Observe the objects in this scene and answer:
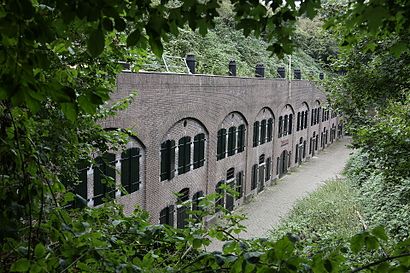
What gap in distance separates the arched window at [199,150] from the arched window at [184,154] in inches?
19.0

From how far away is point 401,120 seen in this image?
7.18 m

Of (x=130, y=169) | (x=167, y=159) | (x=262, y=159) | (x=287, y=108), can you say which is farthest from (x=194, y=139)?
(x=287, y=108)

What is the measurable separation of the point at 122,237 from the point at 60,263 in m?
1.06

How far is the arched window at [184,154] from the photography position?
1500 cm

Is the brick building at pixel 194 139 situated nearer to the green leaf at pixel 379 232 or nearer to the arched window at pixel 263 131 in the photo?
the arched window at pixel 263 131

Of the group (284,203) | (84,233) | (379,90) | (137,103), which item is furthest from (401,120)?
(284,203)

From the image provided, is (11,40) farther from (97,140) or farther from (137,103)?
(137,103)

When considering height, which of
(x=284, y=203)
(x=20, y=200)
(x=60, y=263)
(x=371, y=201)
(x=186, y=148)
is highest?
(x=20, y=200)

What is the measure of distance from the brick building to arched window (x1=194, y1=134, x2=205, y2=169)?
41mm

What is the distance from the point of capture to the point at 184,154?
50.1ft

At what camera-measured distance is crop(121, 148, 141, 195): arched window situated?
40.4 feet

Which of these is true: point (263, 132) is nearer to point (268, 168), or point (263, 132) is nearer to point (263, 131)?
point (263, 131)

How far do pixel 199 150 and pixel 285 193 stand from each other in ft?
26.7

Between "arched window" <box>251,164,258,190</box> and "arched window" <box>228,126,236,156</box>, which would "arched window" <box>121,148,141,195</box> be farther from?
"arched window" <box>251,164,258,190</box>
